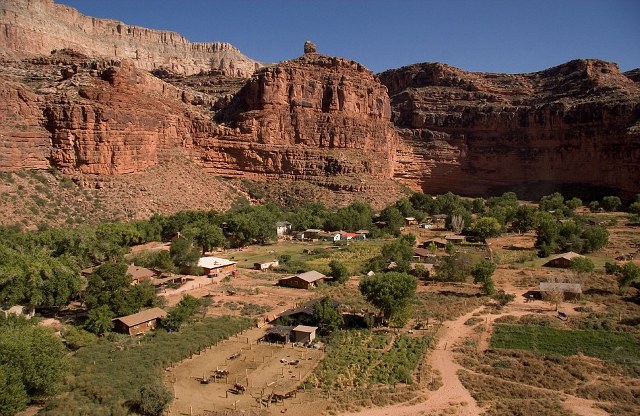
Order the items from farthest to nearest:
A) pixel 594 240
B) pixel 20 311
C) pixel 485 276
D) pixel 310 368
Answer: pixel 594 240, pixel 485 276, pixel 20 311, pixel 310 368

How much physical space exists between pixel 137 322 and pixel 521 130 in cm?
8618

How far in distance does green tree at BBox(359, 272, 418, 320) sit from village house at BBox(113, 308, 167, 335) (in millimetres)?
12900

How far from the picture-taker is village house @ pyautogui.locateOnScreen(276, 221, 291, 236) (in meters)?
67.4

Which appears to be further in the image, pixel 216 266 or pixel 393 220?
pixel 393 220

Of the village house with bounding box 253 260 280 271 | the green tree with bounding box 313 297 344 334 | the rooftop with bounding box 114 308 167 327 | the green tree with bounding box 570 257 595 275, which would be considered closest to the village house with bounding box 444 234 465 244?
the green tree with bounding box 570 257 595 275

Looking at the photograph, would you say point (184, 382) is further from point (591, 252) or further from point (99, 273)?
point (591, 252)

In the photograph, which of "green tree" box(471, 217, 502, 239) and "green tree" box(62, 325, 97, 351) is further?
"green tree" box(471, 217, 502, 239)

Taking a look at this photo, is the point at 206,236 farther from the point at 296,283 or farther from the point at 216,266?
the point at 296,283

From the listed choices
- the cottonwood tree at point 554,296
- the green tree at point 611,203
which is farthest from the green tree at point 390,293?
the green tree at point 611,203

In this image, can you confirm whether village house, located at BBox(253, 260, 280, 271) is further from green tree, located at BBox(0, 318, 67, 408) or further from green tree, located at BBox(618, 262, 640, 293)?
green tree, located at BBox(618, 262, 640, 293)

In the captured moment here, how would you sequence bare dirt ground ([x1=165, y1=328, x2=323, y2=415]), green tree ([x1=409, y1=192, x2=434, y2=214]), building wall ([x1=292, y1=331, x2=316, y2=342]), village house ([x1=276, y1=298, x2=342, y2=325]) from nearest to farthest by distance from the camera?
bare dirt ground ([x1=165, y1=328, x2=323, y2=415]) → building wall ([x1=292, y1=331, x2=316, y2=342]) → village house ([x1=276, y1=298, x2=342, y2=325]) → green tree ([x1=409, y1=192, x2=434, y2=214])

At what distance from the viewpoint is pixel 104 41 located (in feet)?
479

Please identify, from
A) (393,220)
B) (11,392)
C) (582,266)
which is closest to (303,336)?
(11,392)

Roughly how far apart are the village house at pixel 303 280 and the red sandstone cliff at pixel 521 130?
5960 cm
